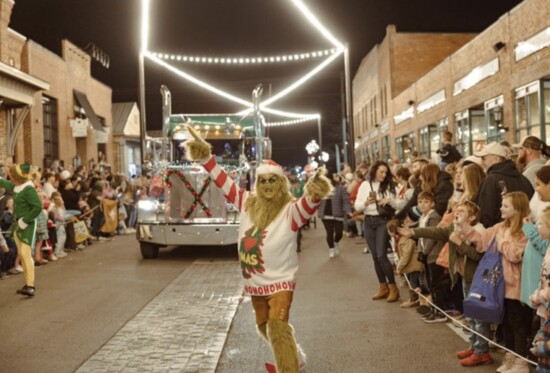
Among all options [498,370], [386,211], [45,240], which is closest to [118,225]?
[45,240]

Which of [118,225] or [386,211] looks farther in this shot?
[118,225]

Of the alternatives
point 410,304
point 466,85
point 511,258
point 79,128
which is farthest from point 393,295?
point 79,128

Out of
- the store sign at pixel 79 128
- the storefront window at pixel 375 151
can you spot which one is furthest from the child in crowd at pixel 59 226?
the storefront window at pixel 375 151

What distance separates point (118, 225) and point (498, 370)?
56.9 feet

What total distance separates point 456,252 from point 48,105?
25.2 meters

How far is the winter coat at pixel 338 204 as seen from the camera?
14.3 m

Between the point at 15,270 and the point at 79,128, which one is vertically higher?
the point at 79,128

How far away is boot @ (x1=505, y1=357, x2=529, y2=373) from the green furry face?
7.90 ft

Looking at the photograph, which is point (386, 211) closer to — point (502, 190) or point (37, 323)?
point (502, 190)

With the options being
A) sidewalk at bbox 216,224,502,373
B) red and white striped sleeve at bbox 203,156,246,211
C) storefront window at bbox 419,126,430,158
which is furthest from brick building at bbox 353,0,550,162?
red and white striped sleeve at bbox 203,156,246,211

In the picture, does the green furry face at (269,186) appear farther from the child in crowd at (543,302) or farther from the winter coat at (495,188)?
the winter coat at (495,188)

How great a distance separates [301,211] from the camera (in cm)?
535

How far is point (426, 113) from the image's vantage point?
95.6 feet

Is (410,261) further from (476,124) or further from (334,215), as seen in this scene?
(476,124)
